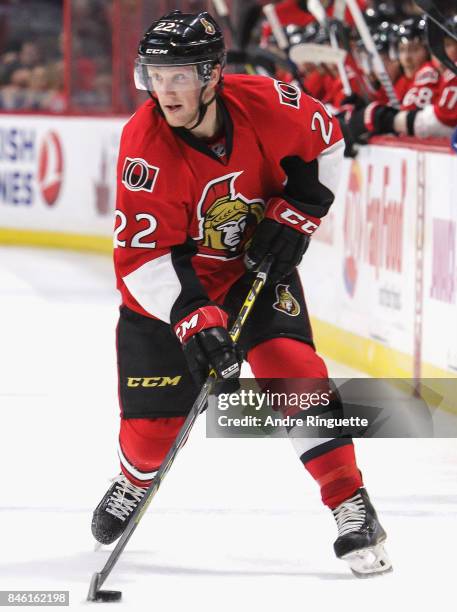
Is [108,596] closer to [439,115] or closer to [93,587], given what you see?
[93,587]

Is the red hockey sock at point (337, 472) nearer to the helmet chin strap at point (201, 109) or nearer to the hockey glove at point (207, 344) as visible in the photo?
the hockey glove at point (207, 344)

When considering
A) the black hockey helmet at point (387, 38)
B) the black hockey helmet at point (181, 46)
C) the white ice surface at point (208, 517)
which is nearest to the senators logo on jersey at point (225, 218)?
the black hockey helmet at point (181, 46)

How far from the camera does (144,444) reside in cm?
315

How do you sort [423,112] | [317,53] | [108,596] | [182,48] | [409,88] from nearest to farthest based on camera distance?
[108,596], [182,48], [423,112], [409,88], [317,53]

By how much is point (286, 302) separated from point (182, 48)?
60 centimetres

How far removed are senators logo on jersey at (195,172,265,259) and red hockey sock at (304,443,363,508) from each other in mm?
496

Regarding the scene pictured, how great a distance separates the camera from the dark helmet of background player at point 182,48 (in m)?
2.89

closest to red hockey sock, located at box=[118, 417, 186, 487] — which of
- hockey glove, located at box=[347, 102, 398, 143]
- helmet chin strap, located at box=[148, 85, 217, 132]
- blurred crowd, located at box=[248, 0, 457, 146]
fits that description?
helmet chin strap, located at box=[148, 85, 217, 132]

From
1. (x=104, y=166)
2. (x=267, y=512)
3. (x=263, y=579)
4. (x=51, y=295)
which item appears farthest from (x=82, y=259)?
(x=263, y=579)

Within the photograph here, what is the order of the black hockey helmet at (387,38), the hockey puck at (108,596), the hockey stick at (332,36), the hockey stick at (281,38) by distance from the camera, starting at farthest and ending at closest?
the hockey stick at (281,38), the hockey stick at (332,36), the black hockey helmet at (387,38), the hockey puck at (108,596)

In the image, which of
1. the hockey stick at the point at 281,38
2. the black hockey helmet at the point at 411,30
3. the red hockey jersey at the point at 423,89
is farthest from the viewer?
the hockey stick at the point at 281,38

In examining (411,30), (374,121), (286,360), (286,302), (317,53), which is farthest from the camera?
(317,53)

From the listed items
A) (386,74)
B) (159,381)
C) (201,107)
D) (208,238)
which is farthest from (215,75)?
(386,74)

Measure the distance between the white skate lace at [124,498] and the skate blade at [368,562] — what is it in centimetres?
55
